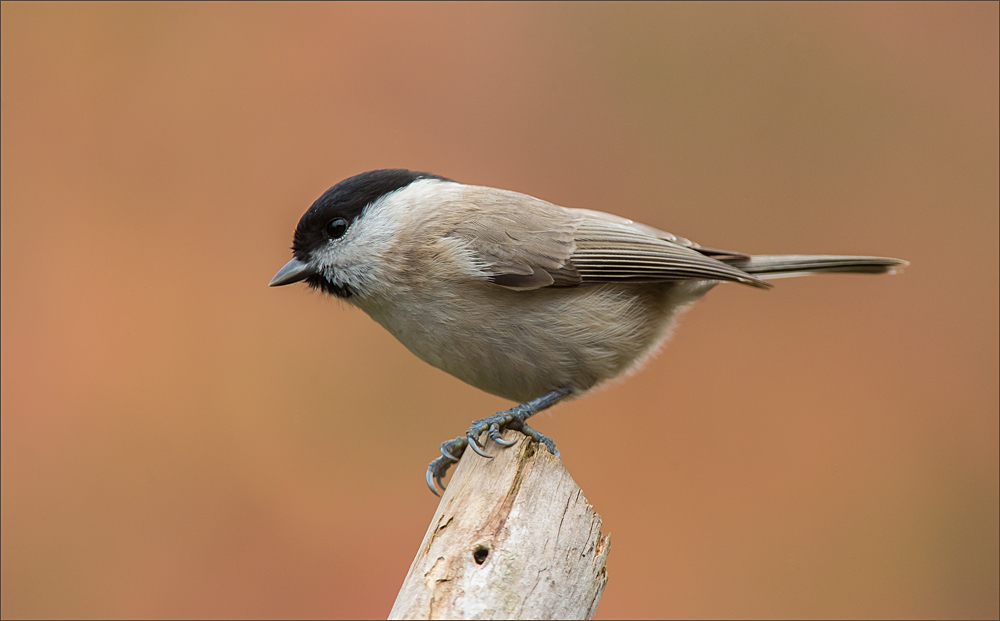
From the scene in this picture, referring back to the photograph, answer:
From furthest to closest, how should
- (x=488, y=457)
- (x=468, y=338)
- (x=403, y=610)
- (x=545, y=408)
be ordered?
(x=545, y=408)
(x=468, y=338)
(x=488, y=457)
(x=403, y=610)

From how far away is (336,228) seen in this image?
7.41 ft

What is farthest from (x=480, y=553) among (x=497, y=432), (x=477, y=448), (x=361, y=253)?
(x=361, y=253)

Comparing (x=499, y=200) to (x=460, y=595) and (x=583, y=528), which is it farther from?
(x=460, y=595)

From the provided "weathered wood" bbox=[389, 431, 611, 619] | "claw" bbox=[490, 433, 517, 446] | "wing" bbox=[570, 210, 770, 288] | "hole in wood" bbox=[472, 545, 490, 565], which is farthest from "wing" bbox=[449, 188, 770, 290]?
"hole in wood" bbox=[472, 545, 490, 565]

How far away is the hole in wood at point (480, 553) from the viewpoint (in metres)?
1.51

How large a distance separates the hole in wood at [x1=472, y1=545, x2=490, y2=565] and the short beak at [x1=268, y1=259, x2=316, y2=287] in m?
1.09

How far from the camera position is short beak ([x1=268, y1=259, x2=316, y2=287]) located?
2242 millimetres

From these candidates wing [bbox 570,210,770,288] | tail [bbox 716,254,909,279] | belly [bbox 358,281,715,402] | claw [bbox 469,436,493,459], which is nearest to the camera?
claw [bbox 469,436,493,459]

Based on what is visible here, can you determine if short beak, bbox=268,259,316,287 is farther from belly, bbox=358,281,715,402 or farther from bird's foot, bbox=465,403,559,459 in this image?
bird's foot, bbox=465,403,559,459

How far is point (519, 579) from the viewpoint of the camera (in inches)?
58.2

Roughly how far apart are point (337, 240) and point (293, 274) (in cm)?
17

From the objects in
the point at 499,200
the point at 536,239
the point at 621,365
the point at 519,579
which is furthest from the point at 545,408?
the point at 519,579

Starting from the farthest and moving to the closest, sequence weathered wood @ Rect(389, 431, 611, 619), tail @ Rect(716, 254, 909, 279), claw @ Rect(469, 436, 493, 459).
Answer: tail @ Rect(716, 254, 909, 279)
claw @ Rect(469, 436, 493, 459)
weathered wood @ Rect(389, 431, 611, 619)

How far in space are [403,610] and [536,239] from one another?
119cm
